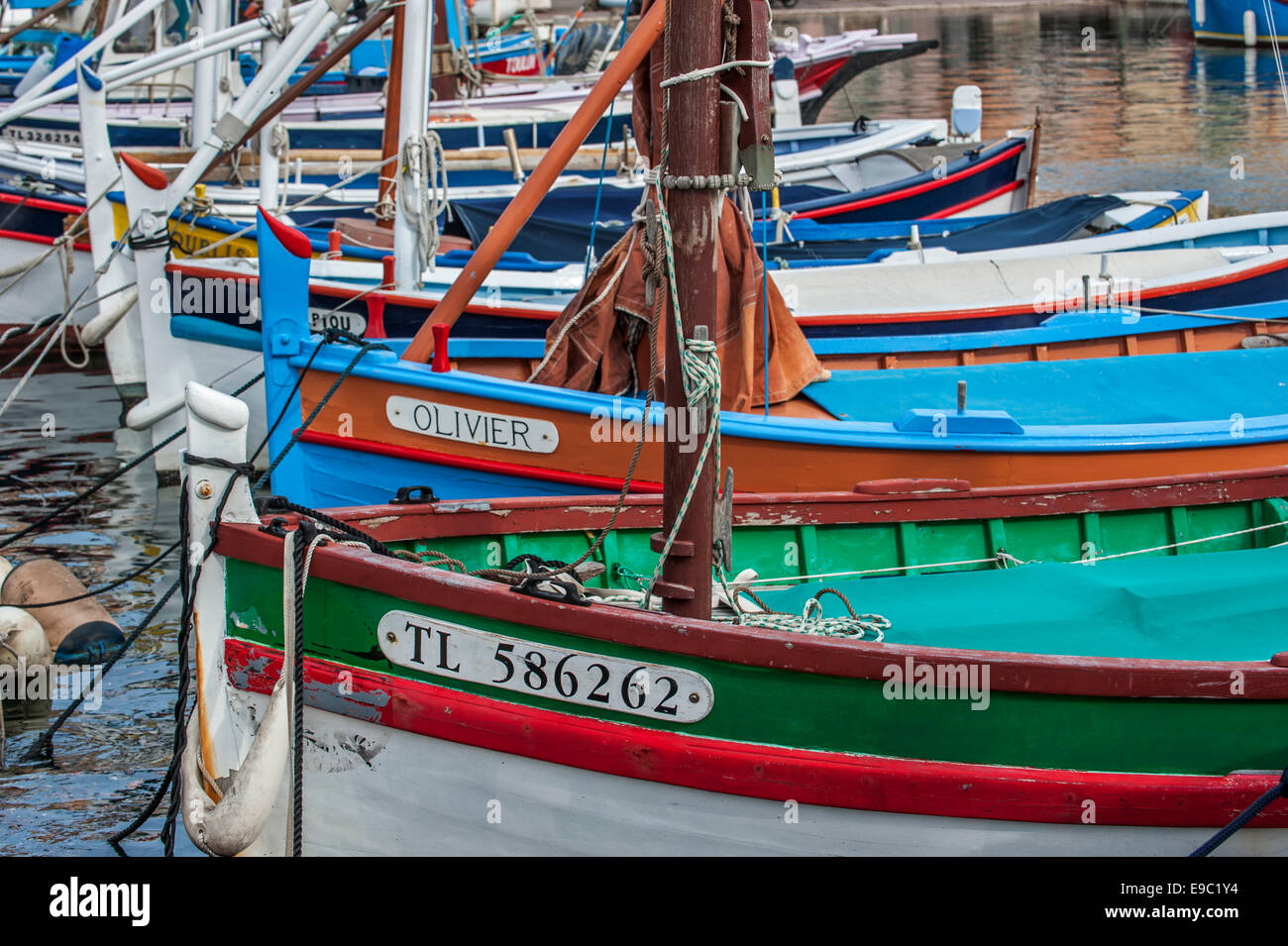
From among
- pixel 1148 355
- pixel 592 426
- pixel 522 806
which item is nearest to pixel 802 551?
pixel 592 426

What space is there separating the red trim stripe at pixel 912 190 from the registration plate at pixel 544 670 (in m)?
11.0

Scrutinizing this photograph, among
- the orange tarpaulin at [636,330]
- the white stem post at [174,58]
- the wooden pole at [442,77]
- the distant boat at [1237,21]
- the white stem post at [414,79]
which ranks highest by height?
the distant boat at [1237,21]

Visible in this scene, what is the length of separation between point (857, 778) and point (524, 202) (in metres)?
4.40

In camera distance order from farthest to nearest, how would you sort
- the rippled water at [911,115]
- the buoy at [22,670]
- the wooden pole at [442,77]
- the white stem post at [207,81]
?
1. the wooden pole at [442,77]
2. the white stem post at [207,81]
3. the buoy at [22,670]
4. the rippled water at [911,115]

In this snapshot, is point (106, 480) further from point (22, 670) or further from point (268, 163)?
point (268, 163)

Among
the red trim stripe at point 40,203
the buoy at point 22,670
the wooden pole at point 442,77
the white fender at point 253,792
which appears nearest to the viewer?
the white fender at point 253,792

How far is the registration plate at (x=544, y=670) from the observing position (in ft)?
15.4

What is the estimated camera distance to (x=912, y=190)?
16.3 meters

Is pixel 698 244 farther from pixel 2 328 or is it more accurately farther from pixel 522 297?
pixel 2 328

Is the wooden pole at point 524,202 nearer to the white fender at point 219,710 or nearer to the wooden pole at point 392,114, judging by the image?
the white fender at point 219,710

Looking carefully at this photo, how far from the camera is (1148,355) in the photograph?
8.94 meters

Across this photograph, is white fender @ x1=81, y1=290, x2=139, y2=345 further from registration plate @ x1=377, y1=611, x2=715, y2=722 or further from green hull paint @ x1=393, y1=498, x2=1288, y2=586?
registration plate @ x1=377, y1=611, x2=715, y2=722

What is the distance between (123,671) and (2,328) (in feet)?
30.0

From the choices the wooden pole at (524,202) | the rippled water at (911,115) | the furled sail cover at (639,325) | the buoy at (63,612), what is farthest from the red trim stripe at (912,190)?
the buoy at (63,612)
